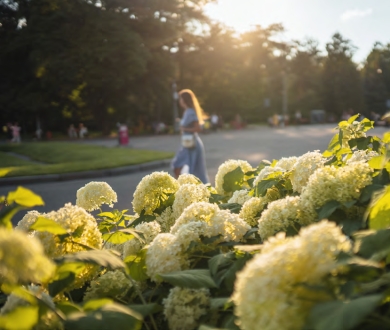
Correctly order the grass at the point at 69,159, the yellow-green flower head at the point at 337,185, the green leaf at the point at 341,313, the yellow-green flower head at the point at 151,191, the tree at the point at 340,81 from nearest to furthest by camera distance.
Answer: the green leaf at the point at 341,313, the yellow-green flower head at the point at 337,185, the yellow-green flower head at the point at 151,191, the grass at the point at 69,159, the tree at the point at 340,81

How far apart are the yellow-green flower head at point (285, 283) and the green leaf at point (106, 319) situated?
197mm

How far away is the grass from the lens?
511 inches

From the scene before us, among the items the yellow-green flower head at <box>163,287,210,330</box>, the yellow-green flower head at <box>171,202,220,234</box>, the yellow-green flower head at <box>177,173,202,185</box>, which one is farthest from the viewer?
the yellow-green flower head at <box>177,173,202,185</box>

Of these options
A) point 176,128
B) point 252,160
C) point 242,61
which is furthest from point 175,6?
point 252,160

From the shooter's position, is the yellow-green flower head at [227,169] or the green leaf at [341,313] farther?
the yellow-green flower head at [227,169]

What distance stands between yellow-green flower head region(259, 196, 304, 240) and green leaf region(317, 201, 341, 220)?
2.9 inches

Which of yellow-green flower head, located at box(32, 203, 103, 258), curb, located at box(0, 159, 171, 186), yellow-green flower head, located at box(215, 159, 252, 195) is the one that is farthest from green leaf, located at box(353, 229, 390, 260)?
curb, located at box(0, 159, 171, 186)

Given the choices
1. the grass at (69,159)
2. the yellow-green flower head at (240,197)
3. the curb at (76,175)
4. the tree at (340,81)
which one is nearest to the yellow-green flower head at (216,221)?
the yellow-green flower head at (240,197)

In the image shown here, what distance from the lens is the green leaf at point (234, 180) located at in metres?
2.31

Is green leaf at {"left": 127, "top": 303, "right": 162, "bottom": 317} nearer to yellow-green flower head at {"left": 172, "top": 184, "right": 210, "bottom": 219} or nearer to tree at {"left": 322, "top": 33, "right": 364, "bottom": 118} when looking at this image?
yellow-green flower head at {"left": 172, "top": 184, "right": 210, "bottom": 219}

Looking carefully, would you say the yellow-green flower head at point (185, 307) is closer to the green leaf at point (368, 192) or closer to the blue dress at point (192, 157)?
the green leaf at point (368, 192)

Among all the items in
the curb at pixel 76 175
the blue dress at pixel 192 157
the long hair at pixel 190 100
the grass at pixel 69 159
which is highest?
the long hair at pixel 190 100

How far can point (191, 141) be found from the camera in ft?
30.9

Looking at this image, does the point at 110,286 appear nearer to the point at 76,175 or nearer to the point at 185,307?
the point at 185,307
